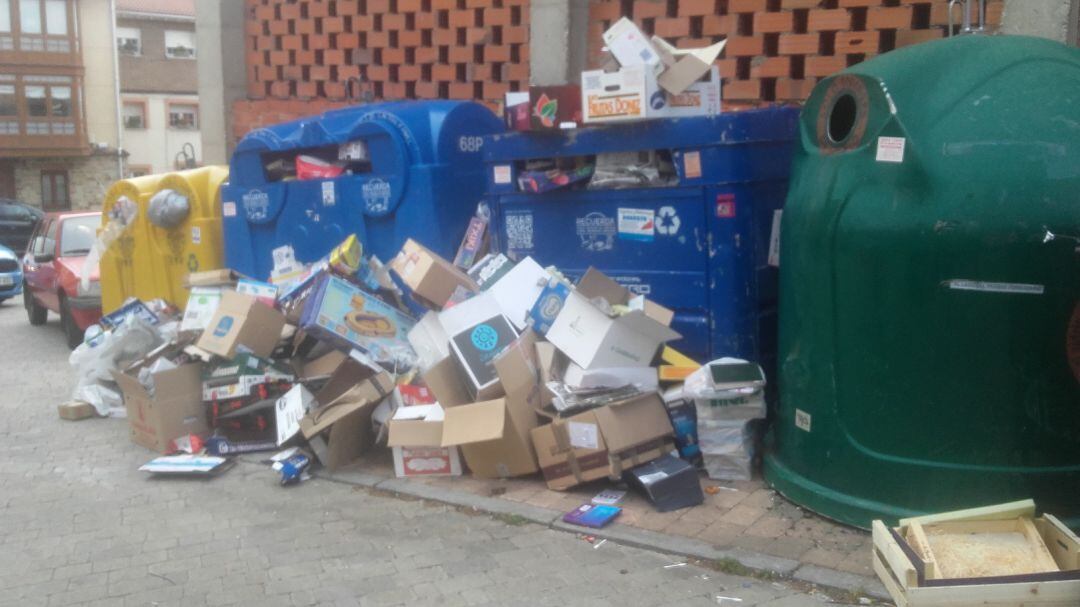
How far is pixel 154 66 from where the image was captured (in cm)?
3950

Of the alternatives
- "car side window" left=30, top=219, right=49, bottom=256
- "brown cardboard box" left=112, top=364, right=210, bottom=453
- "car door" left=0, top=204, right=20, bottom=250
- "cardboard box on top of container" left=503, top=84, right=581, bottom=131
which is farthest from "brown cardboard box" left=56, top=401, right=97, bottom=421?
"car door" left=0, top=204, right=20, bottom=250

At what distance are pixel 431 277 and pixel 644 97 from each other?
5.45 feet

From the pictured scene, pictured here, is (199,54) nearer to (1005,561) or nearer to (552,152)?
(552,152)

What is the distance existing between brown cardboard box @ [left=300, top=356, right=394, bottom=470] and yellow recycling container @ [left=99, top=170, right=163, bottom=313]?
4.06 meters

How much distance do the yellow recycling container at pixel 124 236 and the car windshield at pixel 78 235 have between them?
2354mm

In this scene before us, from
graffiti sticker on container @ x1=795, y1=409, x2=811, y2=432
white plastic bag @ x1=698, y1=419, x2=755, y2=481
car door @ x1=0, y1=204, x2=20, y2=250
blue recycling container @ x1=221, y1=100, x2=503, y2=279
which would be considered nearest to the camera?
graffiti sticker on container @ x1=795, y1=409, x2=811, y2=432

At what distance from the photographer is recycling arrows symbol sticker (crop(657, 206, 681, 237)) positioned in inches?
222

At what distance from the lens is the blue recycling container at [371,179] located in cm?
684

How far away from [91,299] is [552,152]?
22.2 feet

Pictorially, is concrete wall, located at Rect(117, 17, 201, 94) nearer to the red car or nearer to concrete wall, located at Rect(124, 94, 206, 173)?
concrete wall, located at Rect(124, 94, 206, 173)

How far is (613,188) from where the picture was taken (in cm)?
588

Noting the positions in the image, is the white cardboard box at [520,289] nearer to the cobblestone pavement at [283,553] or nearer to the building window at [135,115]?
the cobblestone pavement at [283,553]

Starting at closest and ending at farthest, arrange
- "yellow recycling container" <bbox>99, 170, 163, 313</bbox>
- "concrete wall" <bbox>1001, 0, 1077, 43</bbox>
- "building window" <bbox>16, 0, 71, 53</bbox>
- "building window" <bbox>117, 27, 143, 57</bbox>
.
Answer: "concrete wall" <bbox>1001, 0, 1077, 43</bbox>
"yellow recycling container" <bbox>99, 170, 163, 313</bbox>
"building window" <bbox>16, 0, 71, 53</bbox>
"building window" <bbox>117, 27, 143, 57</bbox>

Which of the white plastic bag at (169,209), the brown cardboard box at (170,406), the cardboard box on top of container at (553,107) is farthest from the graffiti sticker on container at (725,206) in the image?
the white plastic bag at (169,209)
